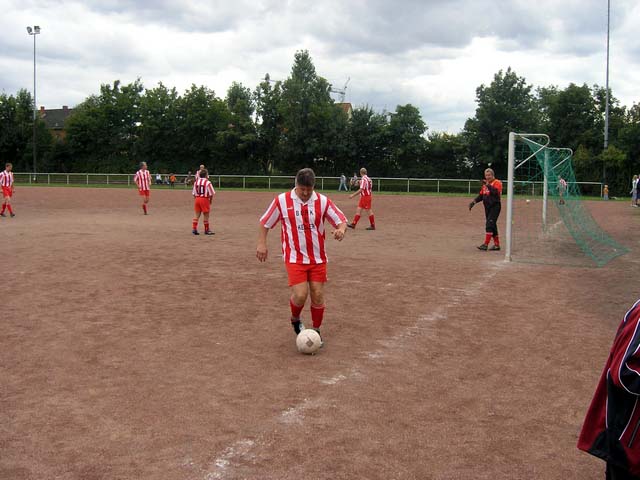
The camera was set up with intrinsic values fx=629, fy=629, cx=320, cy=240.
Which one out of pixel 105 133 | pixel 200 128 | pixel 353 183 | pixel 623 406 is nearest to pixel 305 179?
pixel 623 406

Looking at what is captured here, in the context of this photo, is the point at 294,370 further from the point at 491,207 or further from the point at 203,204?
the point at 203,204

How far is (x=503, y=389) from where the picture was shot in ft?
18.4

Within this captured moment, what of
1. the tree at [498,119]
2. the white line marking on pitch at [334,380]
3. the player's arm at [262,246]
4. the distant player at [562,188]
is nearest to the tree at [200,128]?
the tree at [498,119]

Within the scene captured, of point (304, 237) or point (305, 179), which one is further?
point (304, 237)

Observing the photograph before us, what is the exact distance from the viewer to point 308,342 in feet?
21.6

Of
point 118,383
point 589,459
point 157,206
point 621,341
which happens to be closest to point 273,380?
point 118,383

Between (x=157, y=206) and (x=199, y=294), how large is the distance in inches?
840

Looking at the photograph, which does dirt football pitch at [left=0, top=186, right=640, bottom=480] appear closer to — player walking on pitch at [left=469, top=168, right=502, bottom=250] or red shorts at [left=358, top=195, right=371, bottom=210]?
player walking on pitch at [left=469, top=168, right=502, bottom=250]

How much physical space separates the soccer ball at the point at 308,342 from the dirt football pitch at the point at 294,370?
16 cm

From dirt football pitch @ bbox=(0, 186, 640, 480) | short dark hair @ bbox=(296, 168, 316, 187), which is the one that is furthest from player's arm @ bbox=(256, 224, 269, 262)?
dirt football pitch @ bbox=(0, 186, 640, 480)

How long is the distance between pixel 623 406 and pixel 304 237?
459 cm

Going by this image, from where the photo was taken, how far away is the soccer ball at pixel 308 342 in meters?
6.58

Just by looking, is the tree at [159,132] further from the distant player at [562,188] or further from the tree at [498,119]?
the distant player at [562,188]

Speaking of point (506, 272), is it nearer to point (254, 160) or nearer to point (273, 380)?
point (273, 380)
